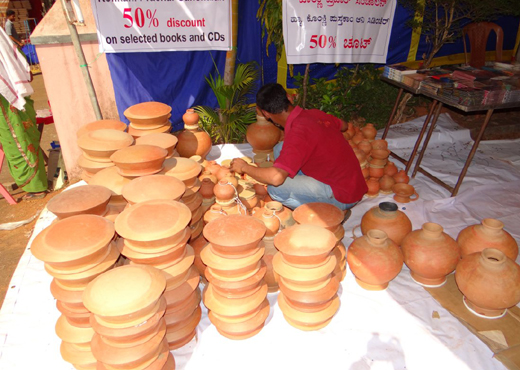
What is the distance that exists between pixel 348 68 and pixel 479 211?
313 centimetres

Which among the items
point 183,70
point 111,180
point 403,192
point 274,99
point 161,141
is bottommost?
point 403,192

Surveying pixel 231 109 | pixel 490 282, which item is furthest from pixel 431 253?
pixel 231 109

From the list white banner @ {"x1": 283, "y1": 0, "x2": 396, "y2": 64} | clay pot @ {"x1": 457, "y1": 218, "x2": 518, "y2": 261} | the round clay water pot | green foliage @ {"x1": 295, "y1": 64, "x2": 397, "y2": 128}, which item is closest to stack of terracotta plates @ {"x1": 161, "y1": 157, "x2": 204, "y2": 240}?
the round clay water pot

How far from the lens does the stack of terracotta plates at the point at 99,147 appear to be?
102 inches

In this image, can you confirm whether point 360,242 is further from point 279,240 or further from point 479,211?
point 479,211

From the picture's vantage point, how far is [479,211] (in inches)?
141

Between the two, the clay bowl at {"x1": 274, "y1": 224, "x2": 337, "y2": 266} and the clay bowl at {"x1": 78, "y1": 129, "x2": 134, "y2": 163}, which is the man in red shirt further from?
the clay bowl at {"x1": 78, "y1": 129, "x2": 134, "y2": 163}

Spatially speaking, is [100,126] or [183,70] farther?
[183,70]

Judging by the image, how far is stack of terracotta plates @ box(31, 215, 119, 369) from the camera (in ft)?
5.88

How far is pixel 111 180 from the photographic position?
97.6 inches

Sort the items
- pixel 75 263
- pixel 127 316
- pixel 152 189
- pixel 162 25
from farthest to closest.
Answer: pixel 162 25 < pixel 152 189 < pixel 75 263 < pixel 127 316

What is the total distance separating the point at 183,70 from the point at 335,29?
210cm

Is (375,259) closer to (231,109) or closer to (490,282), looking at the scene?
(490,282)

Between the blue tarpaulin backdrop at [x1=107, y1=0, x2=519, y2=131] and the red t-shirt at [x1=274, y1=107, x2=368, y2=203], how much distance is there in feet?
7.66
